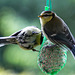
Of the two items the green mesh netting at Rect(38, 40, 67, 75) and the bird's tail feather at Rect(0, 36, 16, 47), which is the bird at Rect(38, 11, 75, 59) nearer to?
the green mesh netting at Rect(38, 40, 67, 75)

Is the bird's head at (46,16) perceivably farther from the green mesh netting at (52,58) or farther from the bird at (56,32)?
the green mesh netting at (52,58)

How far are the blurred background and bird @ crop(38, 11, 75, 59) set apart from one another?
1.66 m

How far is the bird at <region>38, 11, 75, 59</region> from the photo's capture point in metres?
1.88

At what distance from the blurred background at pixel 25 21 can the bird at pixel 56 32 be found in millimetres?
1661

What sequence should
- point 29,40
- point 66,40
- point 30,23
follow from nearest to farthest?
point 66,40 < point 29,40 < point 30,23

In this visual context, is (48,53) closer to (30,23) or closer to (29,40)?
(29,40)

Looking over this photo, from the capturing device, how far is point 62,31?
6.22 feet

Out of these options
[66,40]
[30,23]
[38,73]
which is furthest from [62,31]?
[38,73]

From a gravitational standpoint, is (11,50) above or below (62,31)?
below

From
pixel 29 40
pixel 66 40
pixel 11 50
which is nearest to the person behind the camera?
pixel 66 40

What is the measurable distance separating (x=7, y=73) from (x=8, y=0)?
1.31 meters

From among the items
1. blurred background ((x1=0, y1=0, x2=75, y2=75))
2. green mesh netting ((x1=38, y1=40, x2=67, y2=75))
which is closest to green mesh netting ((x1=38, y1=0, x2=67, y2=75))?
green mesh netting ((x1=38, y1=40, x2=67, y2=75))

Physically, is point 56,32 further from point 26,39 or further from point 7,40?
point 7,40

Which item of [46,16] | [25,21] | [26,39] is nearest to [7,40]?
[26,39]
